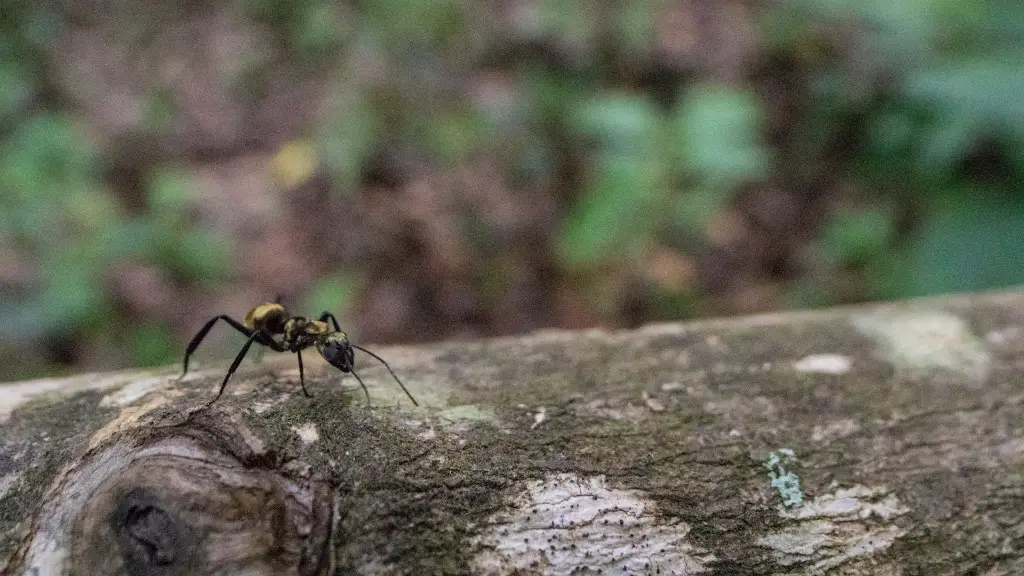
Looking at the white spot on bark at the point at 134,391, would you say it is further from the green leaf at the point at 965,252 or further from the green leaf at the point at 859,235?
the green leaf at the point at 859,235

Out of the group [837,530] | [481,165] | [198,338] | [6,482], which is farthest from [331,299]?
[837,530]

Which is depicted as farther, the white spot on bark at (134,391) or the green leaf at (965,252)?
the green leaf at (965,252)

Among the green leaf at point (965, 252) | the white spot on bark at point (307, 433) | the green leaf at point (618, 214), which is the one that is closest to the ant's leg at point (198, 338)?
the white spot on bark at point (307, 433)

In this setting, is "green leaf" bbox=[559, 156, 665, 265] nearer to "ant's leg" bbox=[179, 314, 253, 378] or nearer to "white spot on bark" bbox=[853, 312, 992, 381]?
"white spot on bark" bbox=[853, 312, 992, 381]

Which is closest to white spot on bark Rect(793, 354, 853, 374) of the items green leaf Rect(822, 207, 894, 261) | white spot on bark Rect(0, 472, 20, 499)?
white spot on bark Rect(0, 472, 20, 499)

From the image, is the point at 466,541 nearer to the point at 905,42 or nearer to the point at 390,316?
the point at 390,316

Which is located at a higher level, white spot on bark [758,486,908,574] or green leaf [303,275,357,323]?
green leaf [303,275,357,323]
